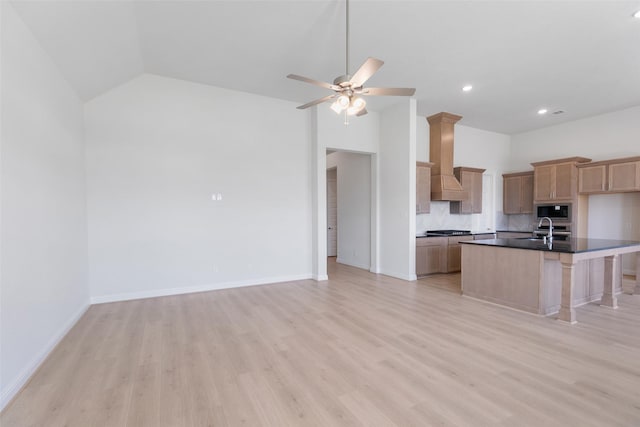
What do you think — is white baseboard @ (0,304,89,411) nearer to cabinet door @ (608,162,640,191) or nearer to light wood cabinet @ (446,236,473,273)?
light wood cabinet @ (446,236,473,273)

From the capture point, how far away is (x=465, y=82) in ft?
15.6

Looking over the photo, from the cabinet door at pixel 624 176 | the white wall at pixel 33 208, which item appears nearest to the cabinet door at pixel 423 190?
the cabinet door at pixel 624 176

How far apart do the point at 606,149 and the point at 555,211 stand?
159 cm

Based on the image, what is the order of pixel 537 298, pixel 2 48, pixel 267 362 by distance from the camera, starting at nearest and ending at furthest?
pixel 2 48 → pixel 267 362 → pixel 537 298

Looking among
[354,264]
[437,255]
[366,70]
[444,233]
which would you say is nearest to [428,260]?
[437,255]

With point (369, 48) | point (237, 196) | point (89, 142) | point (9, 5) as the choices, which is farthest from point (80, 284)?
point (369, 48)

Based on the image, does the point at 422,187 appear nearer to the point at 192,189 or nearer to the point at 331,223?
the point at 331,223

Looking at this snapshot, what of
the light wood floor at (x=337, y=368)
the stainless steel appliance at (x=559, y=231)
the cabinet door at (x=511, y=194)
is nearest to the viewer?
the light wood floor at (x=337, y=368)

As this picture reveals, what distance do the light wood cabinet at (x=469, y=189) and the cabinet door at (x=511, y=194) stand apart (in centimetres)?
128

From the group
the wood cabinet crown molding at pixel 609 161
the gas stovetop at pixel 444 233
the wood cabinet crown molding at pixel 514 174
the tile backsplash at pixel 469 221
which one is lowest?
the gas stovetop at pixel 444 233

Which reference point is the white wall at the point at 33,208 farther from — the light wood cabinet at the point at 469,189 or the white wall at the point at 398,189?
the light wood cabinet at the point at 469,189

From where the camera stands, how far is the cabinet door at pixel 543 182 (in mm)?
6555

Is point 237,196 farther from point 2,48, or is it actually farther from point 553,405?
point 553,405

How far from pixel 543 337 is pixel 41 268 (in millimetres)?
4907
